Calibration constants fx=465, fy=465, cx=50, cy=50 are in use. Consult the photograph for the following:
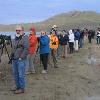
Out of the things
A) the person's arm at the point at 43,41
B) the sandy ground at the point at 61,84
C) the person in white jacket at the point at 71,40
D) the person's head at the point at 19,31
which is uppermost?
the person's head at the point at 19,31

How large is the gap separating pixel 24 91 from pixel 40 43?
368 centimetres

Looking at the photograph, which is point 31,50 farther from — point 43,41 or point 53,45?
point 53,45

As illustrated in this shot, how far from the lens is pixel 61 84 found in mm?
15906

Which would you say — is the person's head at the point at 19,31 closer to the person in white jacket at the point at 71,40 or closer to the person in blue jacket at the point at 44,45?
the person in blue jacket at the point at 44,45

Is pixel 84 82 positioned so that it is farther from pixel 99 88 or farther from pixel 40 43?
pixel 40 43

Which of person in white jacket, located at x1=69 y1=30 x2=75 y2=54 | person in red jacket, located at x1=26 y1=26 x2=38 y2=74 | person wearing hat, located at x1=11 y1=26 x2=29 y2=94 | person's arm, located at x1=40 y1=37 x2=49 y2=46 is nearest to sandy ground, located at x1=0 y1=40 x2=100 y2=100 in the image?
person in red jacket, located at x1=26 y1=26 x2=38 y2=74

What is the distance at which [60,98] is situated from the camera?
13695mm

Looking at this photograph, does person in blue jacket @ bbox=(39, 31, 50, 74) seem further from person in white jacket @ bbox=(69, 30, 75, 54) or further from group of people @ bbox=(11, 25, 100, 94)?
person in white jacket @ bbox=(69, 30, 75, 54)

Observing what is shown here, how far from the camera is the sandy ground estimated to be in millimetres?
13949

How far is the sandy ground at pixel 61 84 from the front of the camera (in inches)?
549

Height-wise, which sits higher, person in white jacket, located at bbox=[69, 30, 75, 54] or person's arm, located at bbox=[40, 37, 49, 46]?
person's arm, located at bbox=[40, 37, 49, 46]

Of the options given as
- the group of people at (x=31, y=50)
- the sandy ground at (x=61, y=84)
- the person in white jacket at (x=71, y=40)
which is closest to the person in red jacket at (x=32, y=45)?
the group of people at (x=31, y=50)

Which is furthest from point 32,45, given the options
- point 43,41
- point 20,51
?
point 20,51

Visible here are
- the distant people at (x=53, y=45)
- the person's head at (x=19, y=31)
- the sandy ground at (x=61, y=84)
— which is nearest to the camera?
the person's head at (x=19, y=31)
